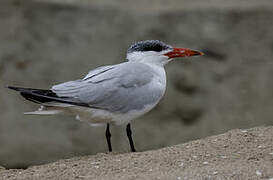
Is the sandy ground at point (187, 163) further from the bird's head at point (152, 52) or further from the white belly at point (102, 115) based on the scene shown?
the bird's head at point (152, 52)

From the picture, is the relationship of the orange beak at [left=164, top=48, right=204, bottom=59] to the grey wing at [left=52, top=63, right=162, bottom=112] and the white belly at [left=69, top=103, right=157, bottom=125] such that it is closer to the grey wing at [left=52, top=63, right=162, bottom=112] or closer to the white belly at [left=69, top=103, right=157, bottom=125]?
the grey wing at [left=52, top=63, right=162, bottom=112]

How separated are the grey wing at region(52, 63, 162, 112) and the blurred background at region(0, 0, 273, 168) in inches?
167

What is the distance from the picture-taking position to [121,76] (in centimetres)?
530

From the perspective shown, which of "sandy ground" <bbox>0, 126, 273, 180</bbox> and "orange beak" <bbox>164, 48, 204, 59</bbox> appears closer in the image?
"sandy ground" <bbox>0, 126, 273, 180</bbox>

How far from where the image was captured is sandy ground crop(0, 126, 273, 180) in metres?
4.13

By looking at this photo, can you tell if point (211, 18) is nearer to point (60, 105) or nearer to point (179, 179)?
point (60, 105)

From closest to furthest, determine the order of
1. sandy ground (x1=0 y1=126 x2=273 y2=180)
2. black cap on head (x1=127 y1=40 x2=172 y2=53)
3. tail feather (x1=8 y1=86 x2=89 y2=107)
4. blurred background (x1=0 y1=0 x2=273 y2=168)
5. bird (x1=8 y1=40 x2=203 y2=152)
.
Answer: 1. sandy ground (x1=0 y1=126 x2=273 y2=180)
2. tail feather (x1=8 y1=86 x2=89 y2=107)
3. bird (x1=8 y1=40 x2=203 y2=152)
4. black cap on head (x1=127 y1=40 x2=172 y2=53)
5. blurred background (x1=0 y1=0 x2=273 y2=168)

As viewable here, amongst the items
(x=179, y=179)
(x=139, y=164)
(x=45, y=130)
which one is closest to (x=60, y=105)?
(x=139, y=164)

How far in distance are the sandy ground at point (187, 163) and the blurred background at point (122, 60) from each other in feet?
14.7

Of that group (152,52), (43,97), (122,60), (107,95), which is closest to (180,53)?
(152,52)

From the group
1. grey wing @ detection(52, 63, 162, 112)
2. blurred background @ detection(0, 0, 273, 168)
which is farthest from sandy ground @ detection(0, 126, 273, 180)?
blurred background @ detection(0, 0, 273, 168)

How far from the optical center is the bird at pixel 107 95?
5074 millimetres

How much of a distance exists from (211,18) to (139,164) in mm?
5763

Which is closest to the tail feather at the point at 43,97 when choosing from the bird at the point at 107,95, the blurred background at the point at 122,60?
the bird at the point at 107,95
